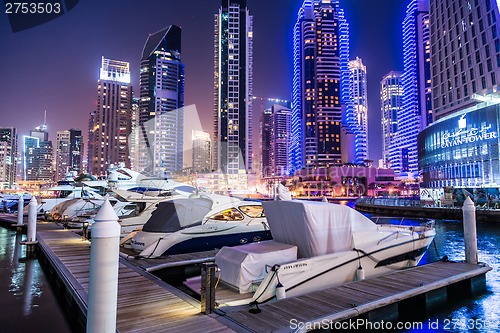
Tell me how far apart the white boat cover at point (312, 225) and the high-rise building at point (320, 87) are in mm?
164111

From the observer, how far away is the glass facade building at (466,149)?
52656 millimetres

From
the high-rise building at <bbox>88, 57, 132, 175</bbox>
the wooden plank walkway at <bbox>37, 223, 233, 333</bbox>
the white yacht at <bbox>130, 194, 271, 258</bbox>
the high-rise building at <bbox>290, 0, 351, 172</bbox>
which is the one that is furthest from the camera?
the high-rise building at <bbox>88, 57, 132, 175</bbox>

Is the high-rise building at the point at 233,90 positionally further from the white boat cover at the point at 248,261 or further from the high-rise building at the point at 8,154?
the white boat cover at the point at 248,261

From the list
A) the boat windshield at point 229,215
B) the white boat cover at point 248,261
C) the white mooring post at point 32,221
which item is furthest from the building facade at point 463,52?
the white mooring post at point 32,221

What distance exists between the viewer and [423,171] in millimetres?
75812

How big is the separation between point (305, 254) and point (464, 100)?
82121mm

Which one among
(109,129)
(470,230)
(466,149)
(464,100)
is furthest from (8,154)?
(470,230)

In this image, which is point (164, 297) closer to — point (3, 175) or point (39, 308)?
point (39, 308)

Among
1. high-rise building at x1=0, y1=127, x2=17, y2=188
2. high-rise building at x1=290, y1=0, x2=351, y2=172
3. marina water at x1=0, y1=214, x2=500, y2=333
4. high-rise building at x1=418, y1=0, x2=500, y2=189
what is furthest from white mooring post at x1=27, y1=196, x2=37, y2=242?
high-rise building at x1=0, y1=127, x2=17, y2=188

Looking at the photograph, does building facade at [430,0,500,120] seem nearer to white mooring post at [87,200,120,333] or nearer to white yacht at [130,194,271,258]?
white yacht at [130,194,271,258]

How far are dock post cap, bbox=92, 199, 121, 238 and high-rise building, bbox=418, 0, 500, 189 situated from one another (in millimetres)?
49265

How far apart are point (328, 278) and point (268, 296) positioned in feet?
6.03

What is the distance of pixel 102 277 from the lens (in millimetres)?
3785

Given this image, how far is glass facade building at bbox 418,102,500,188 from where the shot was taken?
173 feet
